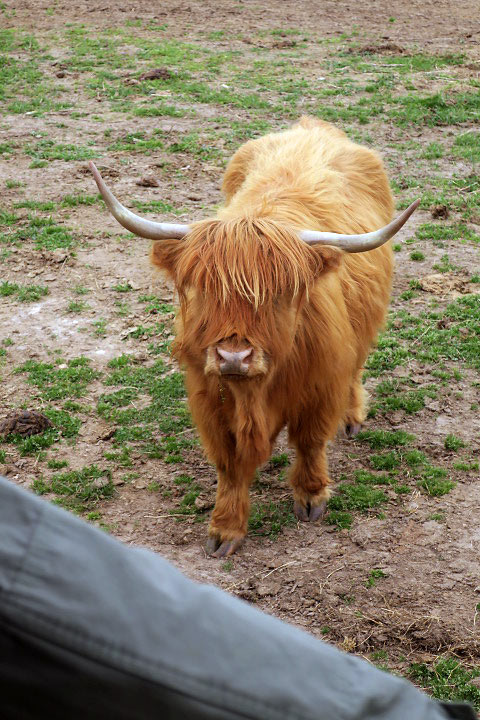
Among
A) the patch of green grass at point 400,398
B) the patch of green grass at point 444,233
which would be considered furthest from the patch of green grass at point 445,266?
the patch of green grass at point 400,398

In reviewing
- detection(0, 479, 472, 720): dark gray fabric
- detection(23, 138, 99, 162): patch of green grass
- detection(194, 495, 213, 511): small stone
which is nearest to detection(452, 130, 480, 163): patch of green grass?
detection(23, 138, 99, 162): patch of green grass

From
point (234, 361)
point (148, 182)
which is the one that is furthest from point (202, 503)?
point (148, 182)

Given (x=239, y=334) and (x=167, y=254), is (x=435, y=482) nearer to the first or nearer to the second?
(x=239, y=334)

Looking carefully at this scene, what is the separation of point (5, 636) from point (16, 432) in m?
4.36

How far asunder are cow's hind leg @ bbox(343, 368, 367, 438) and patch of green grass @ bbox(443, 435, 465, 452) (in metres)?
0.52

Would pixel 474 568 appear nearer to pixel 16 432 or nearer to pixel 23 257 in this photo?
pixel 16 432

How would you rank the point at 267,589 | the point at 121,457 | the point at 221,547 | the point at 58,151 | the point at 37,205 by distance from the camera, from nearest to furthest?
1. the point at 267,589
2. the point at 221,547
3. the point at 121,457
4. the point at 37,205
5. the point at 58,151

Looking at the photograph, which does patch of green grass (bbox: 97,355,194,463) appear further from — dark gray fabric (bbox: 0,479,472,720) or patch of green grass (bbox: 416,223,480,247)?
dark gray fabric (bbox: 0,479,472,720)

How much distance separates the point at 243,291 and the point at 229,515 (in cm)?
124

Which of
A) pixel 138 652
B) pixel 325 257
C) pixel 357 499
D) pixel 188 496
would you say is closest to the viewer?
pixel 138 652

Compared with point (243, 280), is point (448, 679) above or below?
below

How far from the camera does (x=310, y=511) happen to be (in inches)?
174

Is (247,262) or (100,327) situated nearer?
(247,262)

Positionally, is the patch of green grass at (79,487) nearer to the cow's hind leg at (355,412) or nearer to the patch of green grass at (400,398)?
the cow's hind leg at (355,412)
